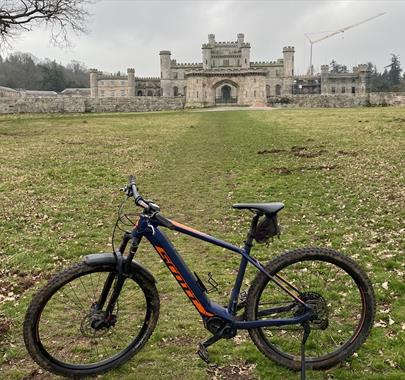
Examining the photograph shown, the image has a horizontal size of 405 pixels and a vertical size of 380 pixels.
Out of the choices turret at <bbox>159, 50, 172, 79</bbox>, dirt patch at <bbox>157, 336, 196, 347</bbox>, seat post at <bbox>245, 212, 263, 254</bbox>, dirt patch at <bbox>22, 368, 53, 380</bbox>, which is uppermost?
turret at <bbox>159, 50, 172, 79</bbox>

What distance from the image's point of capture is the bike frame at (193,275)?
13.4 feet

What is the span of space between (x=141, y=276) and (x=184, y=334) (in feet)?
3.96

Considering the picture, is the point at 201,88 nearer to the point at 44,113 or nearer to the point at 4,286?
the point at 44,113

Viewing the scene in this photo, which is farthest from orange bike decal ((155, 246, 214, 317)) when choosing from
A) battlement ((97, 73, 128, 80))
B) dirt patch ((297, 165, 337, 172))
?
battlement ((97, 73, 128, 80))

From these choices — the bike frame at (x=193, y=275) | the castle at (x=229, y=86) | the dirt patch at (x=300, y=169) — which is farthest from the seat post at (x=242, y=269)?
the castle at (x=229, y=86)

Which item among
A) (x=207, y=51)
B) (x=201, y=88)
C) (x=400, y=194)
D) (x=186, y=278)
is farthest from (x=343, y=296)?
(x=207, y=51)

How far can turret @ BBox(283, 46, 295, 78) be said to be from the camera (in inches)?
4658

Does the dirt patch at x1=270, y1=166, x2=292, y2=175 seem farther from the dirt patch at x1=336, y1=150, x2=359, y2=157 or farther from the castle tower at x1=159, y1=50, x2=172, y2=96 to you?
the castle tower at x1=159, y1=50, x2=172, y2=96

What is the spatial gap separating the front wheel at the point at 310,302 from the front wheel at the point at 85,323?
113cm

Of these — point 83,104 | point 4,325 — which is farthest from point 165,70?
point 4,325

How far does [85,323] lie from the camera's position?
454 centimetres

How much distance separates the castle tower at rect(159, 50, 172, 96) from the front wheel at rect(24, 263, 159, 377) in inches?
4735

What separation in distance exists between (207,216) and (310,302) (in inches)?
230

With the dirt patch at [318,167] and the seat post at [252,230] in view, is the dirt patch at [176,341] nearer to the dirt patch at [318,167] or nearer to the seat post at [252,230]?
the seat post at [252,230]
